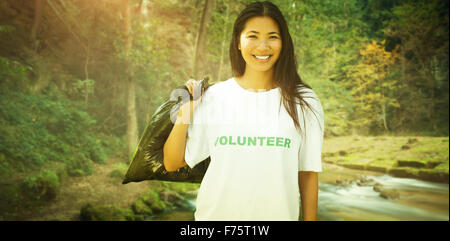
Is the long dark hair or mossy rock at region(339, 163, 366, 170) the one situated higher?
the long dark hair

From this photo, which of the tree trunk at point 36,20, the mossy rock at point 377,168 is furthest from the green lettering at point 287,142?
the mossy rock at point 377,168

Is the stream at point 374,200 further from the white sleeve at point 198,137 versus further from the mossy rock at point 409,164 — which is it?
the white sleeve at point 198,137

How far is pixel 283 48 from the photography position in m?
1.10

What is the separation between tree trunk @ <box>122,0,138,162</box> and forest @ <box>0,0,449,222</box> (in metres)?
0.01

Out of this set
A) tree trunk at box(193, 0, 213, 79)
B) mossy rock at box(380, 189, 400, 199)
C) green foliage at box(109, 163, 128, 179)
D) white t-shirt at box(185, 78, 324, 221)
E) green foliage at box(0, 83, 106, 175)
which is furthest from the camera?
mossy rock at box(380, 189, 400, 199)

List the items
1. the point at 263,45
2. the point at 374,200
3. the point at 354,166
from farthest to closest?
1. the point at 354,166
2. the point at 374,200
3. the point at 263,45

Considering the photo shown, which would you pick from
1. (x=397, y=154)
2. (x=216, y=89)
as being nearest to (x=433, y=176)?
(x=397, y=154)

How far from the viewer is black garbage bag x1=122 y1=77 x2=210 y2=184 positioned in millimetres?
1103

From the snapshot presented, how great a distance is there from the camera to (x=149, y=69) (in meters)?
3.26

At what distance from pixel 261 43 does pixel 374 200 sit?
3383mm

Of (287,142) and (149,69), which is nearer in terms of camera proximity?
(287,142)

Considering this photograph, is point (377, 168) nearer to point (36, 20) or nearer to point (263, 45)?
point (263, 45)

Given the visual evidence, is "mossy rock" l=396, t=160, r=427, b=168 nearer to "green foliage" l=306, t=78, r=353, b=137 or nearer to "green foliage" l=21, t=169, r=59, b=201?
"green foliage" l=306, t=78, r=353, b=137

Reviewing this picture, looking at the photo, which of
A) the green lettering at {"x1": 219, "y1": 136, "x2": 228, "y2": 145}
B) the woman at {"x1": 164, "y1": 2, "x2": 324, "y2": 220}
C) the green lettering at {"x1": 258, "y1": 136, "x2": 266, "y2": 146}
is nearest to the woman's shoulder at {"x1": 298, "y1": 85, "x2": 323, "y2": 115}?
the woman at {"x1": 164, "y1": 2, "x2": 324, "y2": 220}
